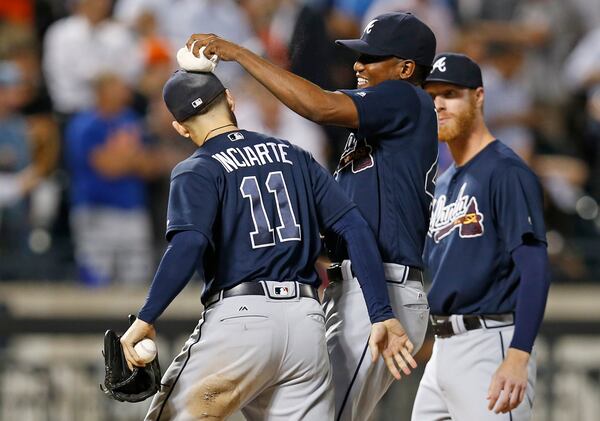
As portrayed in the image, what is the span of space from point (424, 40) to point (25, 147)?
5072mm

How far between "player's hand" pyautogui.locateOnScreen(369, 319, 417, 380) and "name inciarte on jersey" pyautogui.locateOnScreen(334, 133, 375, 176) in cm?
72

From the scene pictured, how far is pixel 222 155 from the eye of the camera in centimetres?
421

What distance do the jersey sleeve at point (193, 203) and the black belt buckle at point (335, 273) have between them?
69 cm

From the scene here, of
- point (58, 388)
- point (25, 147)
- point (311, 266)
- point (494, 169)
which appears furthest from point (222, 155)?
point (25, 147)

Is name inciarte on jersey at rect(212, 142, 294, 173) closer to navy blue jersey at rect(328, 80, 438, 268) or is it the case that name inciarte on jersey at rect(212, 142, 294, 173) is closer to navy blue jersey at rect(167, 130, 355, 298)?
navy blue jersey at rect(167, 130, 355, 298)

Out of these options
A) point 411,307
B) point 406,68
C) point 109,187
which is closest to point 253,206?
point 411,307

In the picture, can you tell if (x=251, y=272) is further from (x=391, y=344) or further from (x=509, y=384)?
(x=509, y=384)

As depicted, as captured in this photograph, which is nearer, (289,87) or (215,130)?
(289,87)

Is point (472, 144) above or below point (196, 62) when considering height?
below

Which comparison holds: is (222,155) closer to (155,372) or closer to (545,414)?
(155,372)

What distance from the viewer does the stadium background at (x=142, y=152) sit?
801cm

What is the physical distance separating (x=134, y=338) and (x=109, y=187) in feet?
16.5

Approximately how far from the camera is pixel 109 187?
8.96 metres

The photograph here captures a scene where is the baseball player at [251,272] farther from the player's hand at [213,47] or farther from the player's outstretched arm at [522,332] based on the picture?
the player's outstretched arm at [522,332]
